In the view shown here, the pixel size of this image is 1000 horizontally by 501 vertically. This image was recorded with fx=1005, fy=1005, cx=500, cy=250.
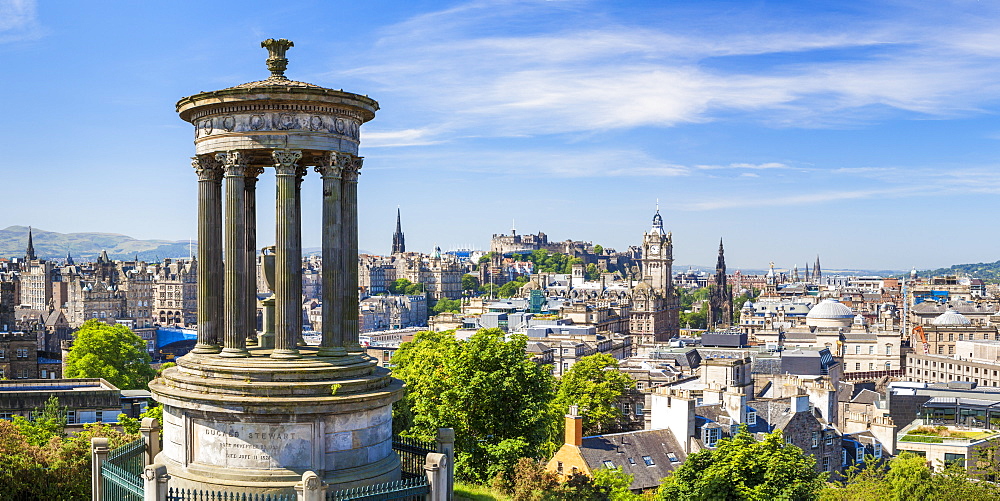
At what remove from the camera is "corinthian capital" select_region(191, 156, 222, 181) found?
18734mm

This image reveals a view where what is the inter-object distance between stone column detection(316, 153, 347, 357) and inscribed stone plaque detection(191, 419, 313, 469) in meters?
1.61

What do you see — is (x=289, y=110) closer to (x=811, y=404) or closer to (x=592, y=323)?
(x=811, y=404)

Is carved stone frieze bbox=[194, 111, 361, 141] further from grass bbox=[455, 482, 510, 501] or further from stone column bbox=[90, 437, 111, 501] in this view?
grass bbox=[455, 482, 510, 501]

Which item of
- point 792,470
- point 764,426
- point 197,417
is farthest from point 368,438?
point 764,426

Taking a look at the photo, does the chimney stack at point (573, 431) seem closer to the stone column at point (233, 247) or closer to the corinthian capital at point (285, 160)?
the stone column at point (233, 247)

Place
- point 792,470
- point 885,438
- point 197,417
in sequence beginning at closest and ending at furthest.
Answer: point 197,417, point 792,470, point 885,438

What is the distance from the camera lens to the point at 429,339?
58.7 m

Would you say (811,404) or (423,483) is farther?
(811,404)

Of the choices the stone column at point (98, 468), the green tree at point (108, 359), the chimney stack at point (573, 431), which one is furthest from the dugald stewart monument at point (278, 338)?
the green tree at point (108, 359)

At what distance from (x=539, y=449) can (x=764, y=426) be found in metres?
28.0

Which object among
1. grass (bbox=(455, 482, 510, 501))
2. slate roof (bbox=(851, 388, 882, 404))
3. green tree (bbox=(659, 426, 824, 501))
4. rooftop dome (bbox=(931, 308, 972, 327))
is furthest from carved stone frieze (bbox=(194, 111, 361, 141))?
rooftop dome (bbox=(931, 308, 972, 327))

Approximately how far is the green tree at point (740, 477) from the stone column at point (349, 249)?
21.3 m

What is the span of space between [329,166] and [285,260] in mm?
1874

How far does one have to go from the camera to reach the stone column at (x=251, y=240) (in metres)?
20.0
